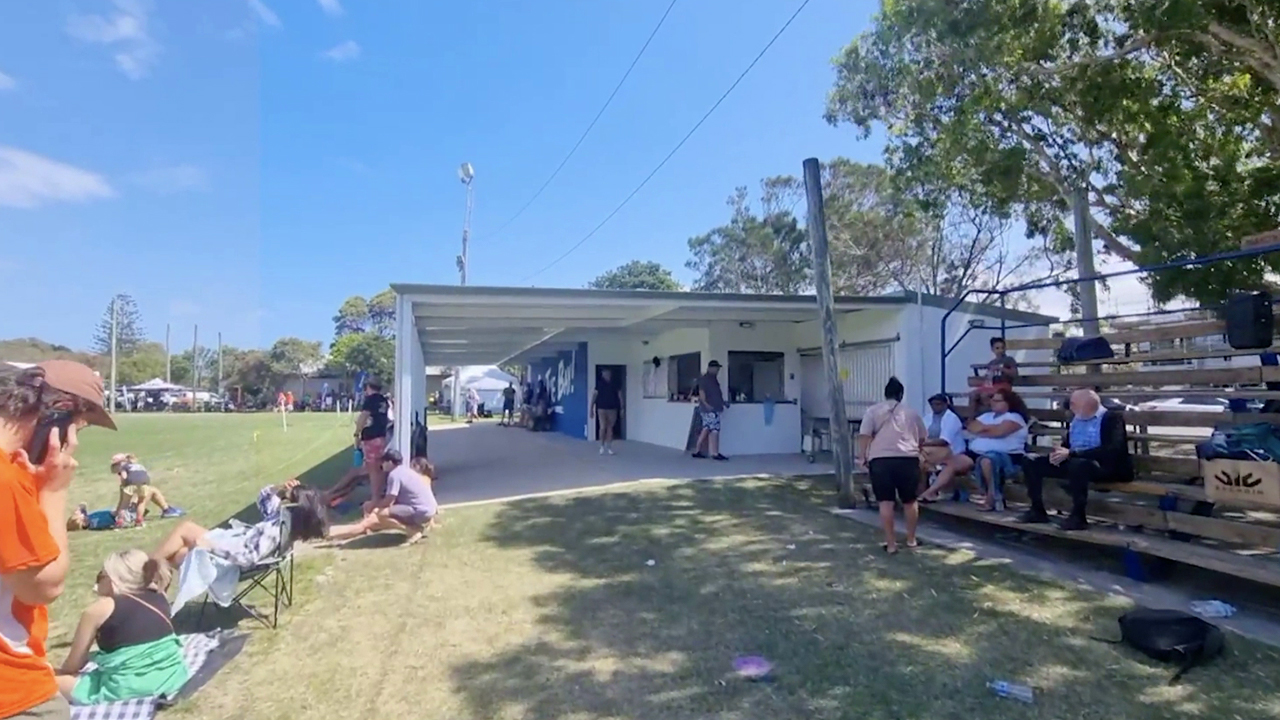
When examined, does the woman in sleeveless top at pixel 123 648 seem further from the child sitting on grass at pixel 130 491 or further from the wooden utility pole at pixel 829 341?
the wooden utility pole at pixel 829 341

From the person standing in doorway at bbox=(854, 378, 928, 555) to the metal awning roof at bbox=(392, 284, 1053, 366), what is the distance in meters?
4.15

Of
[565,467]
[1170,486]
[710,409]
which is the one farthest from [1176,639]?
[565,467]

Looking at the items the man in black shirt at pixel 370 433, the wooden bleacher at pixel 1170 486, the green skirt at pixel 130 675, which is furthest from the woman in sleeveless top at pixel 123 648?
the wooden bleacher at pixel 1170 486

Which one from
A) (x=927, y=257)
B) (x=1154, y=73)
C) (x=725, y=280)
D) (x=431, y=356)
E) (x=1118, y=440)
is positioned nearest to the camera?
(x=1118, y=440)

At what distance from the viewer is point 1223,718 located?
3.39 meters

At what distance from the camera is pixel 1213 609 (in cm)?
477

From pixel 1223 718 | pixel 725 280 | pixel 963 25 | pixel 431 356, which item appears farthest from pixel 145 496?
pixel 725 280

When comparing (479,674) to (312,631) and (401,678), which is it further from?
(312,631)

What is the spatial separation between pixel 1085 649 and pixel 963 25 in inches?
305

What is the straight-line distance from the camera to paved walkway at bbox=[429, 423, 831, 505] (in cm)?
1038

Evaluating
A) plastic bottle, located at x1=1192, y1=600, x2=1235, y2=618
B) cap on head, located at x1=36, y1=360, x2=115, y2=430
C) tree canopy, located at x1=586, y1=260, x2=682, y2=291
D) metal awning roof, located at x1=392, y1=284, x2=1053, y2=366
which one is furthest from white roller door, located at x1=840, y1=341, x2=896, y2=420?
tree canopy, located at x1=586, y1=260, x2=682, y2=291

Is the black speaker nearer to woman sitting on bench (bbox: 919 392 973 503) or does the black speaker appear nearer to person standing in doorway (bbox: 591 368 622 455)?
woman sitting on bench (bbox: 919 392 973 503)

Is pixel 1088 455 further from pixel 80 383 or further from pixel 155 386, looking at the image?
pixel 155 386

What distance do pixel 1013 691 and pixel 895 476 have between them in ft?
8.94
